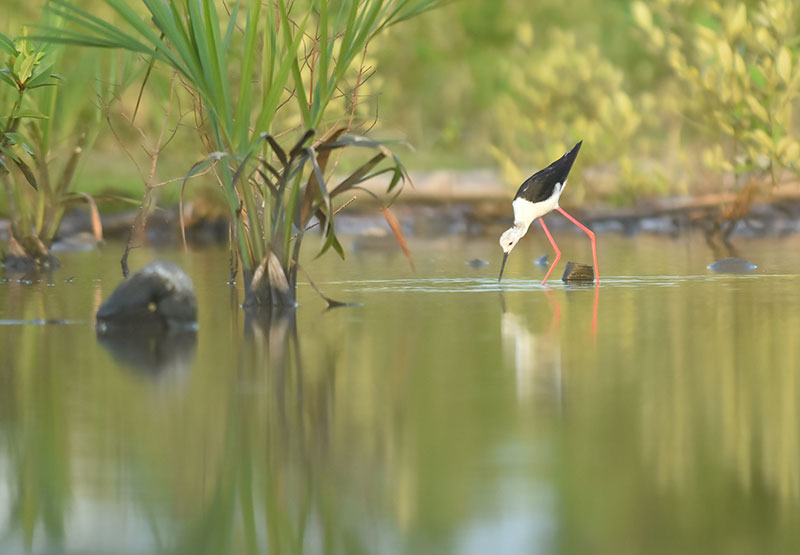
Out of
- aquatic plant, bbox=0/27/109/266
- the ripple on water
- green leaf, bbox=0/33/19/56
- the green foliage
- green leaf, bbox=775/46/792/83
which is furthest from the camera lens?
the green foliage

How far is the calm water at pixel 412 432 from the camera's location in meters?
3.04

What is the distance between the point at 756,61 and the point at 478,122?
16153 mm

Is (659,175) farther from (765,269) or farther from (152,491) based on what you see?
(152,491)

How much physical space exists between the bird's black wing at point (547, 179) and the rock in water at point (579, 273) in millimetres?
501

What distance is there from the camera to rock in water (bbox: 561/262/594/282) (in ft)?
30.2

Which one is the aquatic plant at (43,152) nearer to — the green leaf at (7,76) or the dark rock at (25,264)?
the dark rock at (25,264)

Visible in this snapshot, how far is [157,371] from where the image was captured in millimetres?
5332

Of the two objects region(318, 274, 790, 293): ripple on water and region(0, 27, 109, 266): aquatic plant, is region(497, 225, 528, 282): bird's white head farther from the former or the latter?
region(0, 27, 109, 266): aquatic plant

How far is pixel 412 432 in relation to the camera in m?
4.07

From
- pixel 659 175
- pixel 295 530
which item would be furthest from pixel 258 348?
pixel 659 175

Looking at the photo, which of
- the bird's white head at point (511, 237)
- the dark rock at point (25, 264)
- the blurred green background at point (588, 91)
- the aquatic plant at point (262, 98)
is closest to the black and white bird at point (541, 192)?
the bird's white head at point (511, 237)

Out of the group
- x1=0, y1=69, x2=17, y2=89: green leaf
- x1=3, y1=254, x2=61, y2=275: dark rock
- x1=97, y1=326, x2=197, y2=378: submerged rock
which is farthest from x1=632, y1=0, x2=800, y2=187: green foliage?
x1=97, y1=326, x2=197, y2=378: submerged rock

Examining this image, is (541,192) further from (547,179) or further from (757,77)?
(757,77)

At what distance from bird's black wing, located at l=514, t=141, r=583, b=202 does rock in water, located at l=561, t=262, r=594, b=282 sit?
1.64 ft
